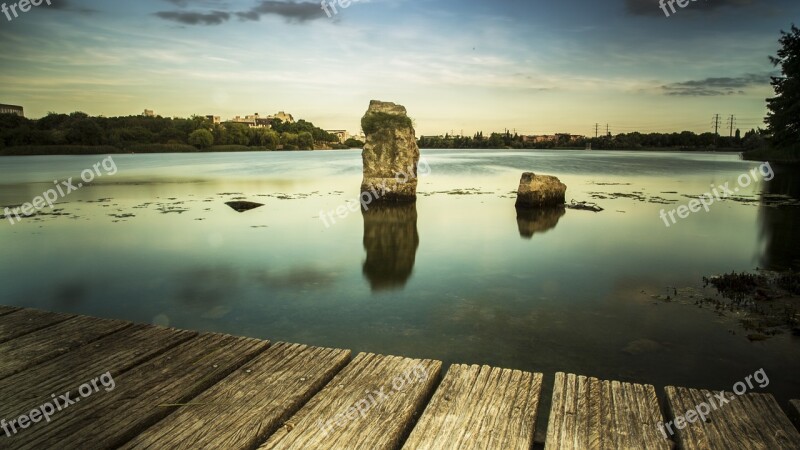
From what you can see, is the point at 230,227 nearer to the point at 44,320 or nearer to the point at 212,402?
the point at 44,320

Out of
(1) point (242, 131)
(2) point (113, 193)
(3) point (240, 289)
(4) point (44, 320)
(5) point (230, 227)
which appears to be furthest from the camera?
(1) point (242, 131)

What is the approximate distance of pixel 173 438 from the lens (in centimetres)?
312

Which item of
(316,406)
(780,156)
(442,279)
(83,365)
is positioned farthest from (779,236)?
(780,156)

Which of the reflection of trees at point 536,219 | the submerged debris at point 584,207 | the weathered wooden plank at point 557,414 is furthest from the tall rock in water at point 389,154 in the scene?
the weathered wooden plank at point 557,414

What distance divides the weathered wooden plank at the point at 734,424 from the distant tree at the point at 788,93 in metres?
49.2

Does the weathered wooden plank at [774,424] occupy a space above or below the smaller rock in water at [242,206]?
below

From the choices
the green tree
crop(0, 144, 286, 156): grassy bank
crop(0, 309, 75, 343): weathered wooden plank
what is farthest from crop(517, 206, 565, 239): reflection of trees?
the green tree

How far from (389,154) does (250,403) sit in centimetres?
2272

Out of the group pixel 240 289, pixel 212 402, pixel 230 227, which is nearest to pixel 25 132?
pixel 230 227

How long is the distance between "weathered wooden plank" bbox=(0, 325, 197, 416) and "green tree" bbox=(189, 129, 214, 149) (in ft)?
578

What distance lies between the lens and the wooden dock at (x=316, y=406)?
311 cm

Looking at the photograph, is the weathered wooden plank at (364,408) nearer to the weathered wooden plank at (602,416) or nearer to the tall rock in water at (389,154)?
the weathered wooden plank at (602,416)

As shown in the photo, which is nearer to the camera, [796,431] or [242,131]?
[796,431]

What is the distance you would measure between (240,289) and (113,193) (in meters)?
28.7
